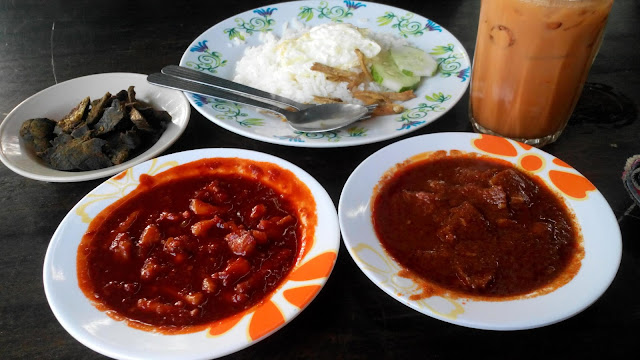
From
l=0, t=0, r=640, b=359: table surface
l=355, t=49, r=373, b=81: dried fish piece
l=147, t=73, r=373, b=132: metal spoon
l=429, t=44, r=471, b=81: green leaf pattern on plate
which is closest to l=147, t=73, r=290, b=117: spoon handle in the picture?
l=147, t=73, r=373, b=132: metal spoon

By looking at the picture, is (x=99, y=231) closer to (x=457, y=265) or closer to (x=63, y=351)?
(x=63, y=351)

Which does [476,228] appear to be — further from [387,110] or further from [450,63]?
[450,63]

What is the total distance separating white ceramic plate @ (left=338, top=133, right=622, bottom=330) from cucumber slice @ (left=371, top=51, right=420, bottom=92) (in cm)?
53

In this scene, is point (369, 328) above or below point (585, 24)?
below

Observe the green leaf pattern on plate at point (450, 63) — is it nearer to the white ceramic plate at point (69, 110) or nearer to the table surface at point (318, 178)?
the table surface at point (318, 178)

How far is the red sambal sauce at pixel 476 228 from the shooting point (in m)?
1.31

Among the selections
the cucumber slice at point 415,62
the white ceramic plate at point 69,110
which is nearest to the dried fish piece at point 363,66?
the cucumber slice at point 415,62

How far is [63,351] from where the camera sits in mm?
1348

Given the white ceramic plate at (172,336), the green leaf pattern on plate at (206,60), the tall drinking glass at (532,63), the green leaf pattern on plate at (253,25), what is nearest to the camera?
the white ceramic plate at (172,336)

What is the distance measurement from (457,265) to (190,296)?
0.75 m

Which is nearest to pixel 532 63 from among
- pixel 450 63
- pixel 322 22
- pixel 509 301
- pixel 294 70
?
pixel 450 63

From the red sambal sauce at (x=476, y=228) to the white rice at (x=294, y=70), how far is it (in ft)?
2.46

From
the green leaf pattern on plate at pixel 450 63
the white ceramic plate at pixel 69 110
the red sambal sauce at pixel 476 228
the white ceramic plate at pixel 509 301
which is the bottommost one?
the white ceramic plate at pixel 69 110

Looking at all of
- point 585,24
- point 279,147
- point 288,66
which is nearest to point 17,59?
point 288,66
